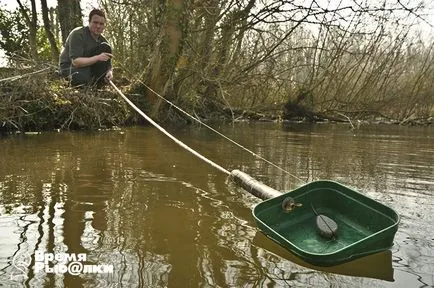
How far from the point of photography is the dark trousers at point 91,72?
8.55 metres

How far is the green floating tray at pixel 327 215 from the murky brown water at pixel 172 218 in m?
0.12

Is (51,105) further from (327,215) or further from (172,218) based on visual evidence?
(327,215)

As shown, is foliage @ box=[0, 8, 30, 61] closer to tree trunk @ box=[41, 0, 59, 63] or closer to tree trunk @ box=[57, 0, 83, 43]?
tree trunk @ box=[41, 0, 59, 63]

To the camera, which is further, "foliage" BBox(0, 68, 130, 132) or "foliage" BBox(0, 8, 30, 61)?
"foliage" BBox(0, 8, 30, 61)

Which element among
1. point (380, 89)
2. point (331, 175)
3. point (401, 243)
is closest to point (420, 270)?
point (401, 243)

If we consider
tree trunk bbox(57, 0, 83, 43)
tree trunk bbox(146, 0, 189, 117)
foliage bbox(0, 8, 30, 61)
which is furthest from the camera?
foliage bbox(0, 8, 30, 61)

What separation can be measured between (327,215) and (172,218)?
3.25 ft

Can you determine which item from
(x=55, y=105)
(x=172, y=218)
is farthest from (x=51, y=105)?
(x=172, y=218)

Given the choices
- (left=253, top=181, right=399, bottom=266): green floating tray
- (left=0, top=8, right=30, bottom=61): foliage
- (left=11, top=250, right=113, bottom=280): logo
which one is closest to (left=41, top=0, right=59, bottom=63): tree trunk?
(left=0, top=8, right=30, bottom=61): foliage

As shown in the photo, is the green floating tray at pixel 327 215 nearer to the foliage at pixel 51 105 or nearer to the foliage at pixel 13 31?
the foliage at pixel 51 105

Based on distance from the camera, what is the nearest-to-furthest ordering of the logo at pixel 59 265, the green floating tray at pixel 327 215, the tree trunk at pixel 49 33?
the logo at pixel 59 265, the green floating tray at pixel 327 215, the tree trunk at pixel 49 33

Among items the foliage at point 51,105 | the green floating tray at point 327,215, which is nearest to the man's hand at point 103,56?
the foliage at point 51,105

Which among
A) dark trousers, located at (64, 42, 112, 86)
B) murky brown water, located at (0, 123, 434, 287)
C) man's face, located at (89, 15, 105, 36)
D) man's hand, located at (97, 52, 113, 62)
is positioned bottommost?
murky brown water, located at (0, 123, 434, 287)

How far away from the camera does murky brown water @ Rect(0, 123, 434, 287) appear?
2.28 m
